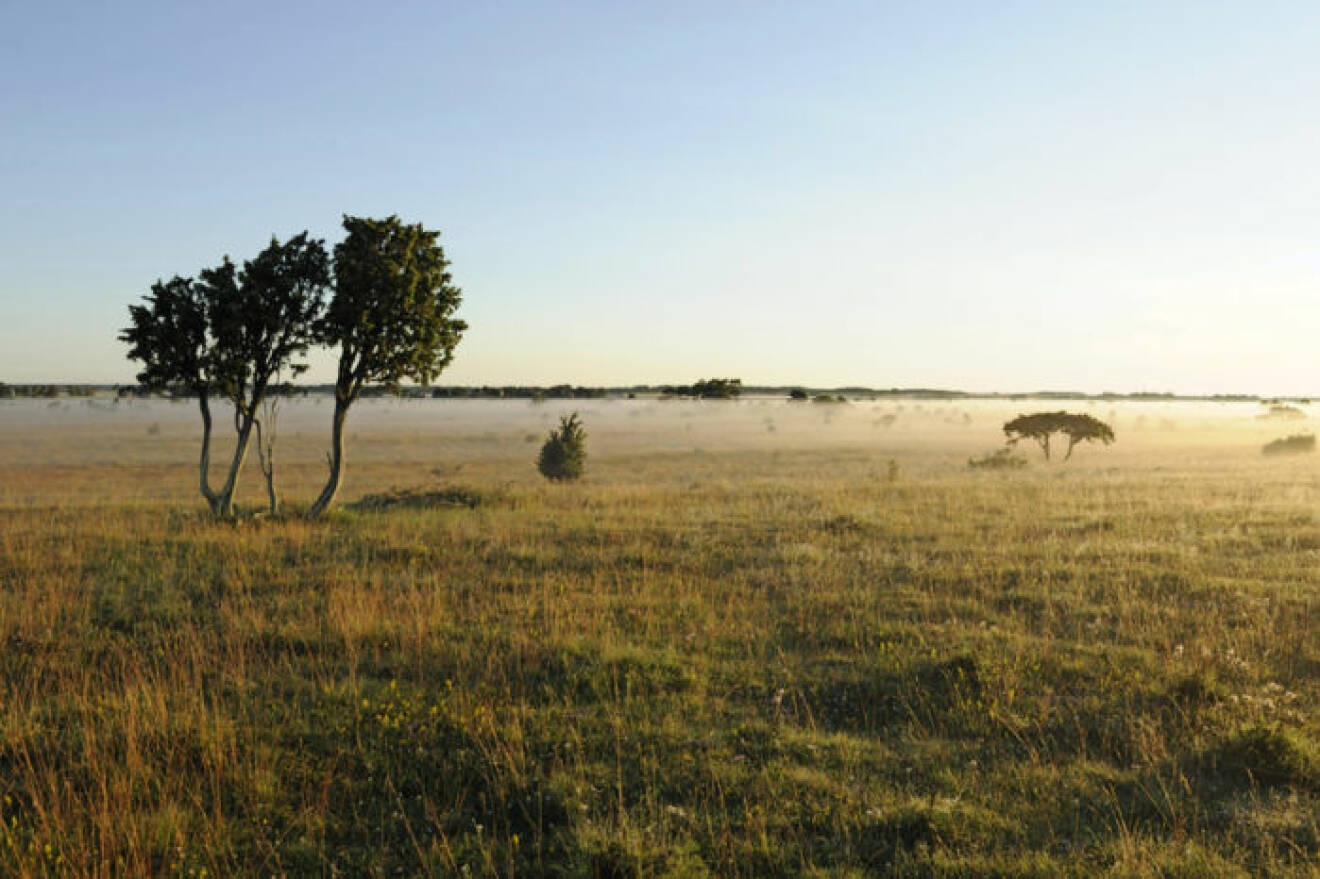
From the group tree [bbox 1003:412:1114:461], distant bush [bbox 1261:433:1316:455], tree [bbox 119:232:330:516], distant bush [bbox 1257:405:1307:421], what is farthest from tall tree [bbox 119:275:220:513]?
distant bush [bbox 1257:405:1307:421]

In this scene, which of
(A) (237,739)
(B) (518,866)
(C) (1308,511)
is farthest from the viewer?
(C) (1308,511)

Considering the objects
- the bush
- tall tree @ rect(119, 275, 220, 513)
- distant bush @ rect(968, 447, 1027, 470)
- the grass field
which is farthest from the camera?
distant bush @ rect(968, 447, 1027, 470)

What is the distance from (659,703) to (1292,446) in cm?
7059

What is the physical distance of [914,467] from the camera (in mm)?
51688

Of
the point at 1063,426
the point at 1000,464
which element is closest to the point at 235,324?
the point at 1000,464

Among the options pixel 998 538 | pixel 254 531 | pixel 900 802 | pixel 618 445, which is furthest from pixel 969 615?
pixel 618 445

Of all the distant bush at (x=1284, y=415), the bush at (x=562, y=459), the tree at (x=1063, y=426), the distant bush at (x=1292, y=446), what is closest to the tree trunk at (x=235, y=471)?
the bush at (x=562, y=459)

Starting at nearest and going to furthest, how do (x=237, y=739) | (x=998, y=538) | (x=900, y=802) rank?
(x=900, y=802) → (x=237, y=739) → (x=998, y=538)

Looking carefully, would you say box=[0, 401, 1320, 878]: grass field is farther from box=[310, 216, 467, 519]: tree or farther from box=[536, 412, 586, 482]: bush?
box=[536, 412, 586, 482]: bush

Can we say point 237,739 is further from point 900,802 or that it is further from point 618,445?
point 618,445

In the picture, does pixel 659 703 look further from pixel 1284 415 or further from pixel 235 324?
pixel 1284 415

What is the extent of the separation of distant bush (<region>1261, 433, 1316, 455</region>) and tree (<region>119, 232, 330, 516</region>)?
64560 mm

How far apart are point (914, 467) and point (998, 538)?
1406 inches

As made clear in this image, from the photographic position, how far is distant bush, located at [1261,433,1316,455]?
5847 cm
